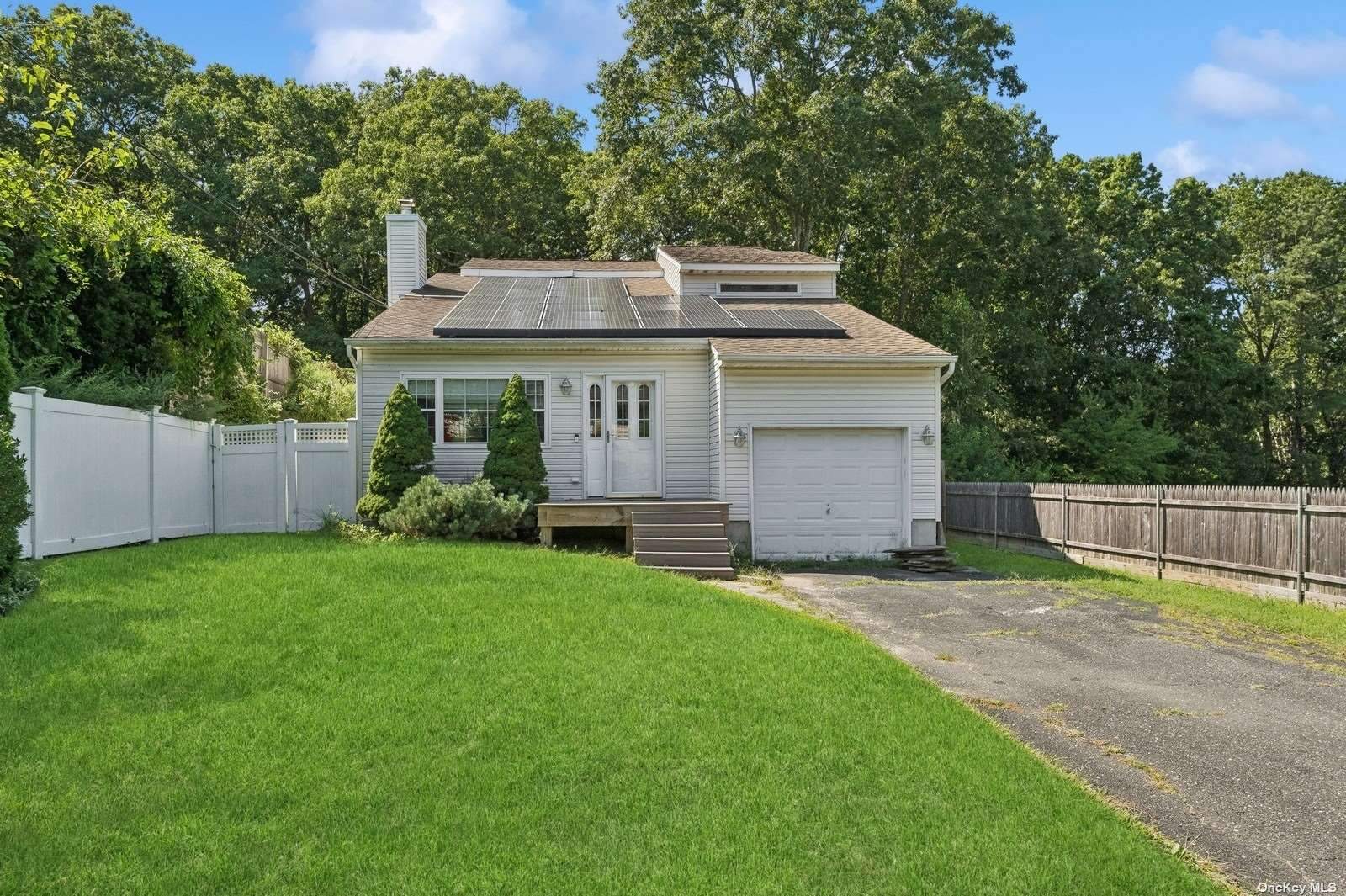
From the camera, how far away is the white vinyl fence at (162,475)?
9188 mm

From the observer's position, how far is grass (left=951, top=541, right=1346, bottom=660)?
9.03 meters

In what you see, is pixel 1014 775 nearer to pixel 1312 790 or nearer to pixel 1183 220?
pixel 1312 790

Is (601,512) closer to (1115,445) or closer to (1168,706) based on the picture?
(1168,706)

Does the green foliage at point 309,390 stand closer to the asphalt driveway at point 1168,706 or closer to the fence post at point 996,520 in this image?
the asphalt driveway at point 1168,706

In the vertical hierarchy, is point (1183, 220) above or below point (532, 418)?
above

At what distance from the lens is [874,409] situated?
14.3 m

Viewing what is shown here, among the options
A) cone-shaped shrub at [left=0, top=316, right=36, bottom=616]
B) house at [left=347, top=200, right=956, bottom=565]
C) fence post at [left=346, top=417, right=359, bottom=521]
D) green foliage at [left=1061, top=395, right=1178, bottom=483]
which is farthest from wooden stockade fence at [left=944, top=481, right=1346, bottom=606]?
cone-shaped shrub at [left=0, top=316, right=36, bottom=616]

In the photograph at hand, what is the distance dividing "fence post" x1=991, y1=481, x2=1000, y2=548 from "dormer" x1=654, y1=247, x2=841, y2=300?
527 cm

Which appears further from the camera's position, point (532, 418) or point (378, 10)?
point (532, 418)

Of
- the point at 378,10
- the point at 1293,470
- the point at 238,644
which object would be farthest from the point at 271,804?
the point at 1293,470

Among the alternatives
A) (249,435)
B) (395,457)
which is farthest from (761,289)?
(249,435)

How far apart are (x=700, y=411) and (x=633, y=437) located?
3.92 ft

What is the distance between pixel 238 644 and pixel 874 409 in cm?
1038

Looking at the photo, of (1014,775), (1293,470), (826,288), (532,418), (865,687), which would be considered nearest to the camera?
(1014,775)
